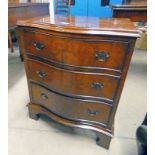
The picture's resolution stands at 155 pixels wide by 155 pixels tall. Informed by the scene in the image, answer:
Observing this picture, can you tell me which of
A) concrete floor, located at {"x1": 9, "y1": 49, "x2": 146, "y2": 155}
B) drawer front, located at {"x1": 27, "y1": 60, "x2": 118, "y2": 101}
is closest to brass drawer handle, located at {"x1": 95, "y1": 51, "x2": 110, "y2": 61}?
drawer front, located at {"x1": 27, "y1": 60, "x2": 118, "y2": 101}

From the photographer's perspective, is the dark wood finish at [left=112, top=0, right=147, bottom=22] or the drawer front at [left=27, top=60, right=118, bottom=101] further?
the dark wood finish at [left=112, top=0, right=147, bottom=22]

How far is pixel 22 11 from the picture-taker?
86.3 inches

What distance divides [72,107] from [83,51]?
0.46 meters

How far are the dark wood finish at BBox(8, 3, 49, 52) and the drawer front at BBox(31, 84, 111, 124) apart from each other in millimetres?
909

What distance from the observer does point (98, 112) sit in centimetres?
122

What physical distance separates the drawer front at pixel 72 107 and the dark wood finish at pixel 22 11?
0.91 meters

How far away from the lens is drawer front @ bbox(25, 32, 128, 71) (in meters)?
0.96

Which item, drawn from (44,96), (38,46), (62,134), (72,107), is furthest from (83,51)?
(62,134)

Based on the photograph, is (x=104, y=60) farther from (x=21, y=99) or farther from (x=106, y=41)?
(x=21, y=99)

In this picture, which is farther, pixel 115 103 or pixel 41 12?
pixel 41 12

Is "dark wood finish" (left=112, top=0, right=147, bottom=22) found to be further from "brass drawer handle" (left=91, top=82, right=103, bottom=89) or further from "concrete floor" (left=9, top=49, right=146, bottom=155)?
"brass drawer handle" (left=91, top=82, right=103, bottom=89)

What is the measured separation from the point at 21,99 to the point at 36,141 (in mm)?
636

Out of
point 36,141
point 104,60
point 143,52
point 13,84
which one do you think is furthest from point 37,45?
point 143,52

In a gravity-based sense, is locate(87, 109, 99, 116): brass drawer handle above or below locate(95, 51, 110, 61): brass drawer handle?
below
